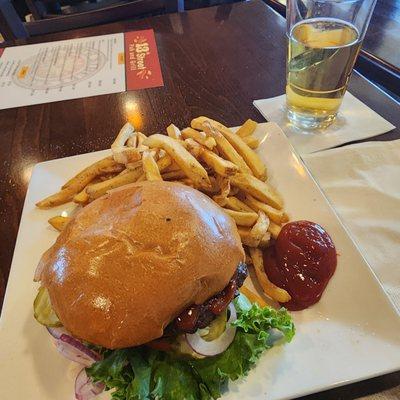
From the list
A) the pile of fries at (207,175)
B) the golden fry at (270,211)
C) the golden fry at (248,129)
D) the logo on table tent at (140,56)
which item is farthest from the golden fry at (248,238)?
the logo on table tent at (140,56)

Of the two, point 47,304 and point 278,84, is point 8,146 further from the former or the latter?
point 278,84

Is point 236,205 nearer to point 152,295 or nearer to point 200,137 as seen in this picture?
point 200,137

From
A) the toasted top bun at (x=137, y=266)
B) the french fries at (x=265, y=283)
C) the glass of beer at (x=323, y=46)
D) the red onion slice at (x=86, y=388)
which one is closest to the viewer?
the toasted top bun at (x=137, y=266)

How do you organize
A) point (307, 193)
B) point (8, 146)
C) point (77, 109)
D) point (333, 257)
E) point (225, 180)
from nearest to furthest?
point (333, 257) → point (225, 180) → point (307, 193) → point (8, 146) → point (77, 109)

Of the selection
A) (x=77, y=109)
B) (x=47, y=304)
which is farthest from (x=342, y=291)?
(x=77, y=109)

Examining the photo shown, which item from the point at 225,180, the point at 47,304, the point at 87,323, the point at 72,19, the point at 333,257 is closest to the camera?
the point at 87,323

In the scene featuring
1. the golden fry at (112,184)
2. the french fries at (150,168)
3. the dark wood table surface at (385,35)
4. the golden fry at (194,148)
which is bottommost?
the dark wood table surface at (385,35)

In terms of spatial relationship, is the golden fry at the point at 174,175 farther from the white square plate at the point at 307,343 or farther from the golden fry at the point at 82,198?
the white square plate at the point at 307,343
